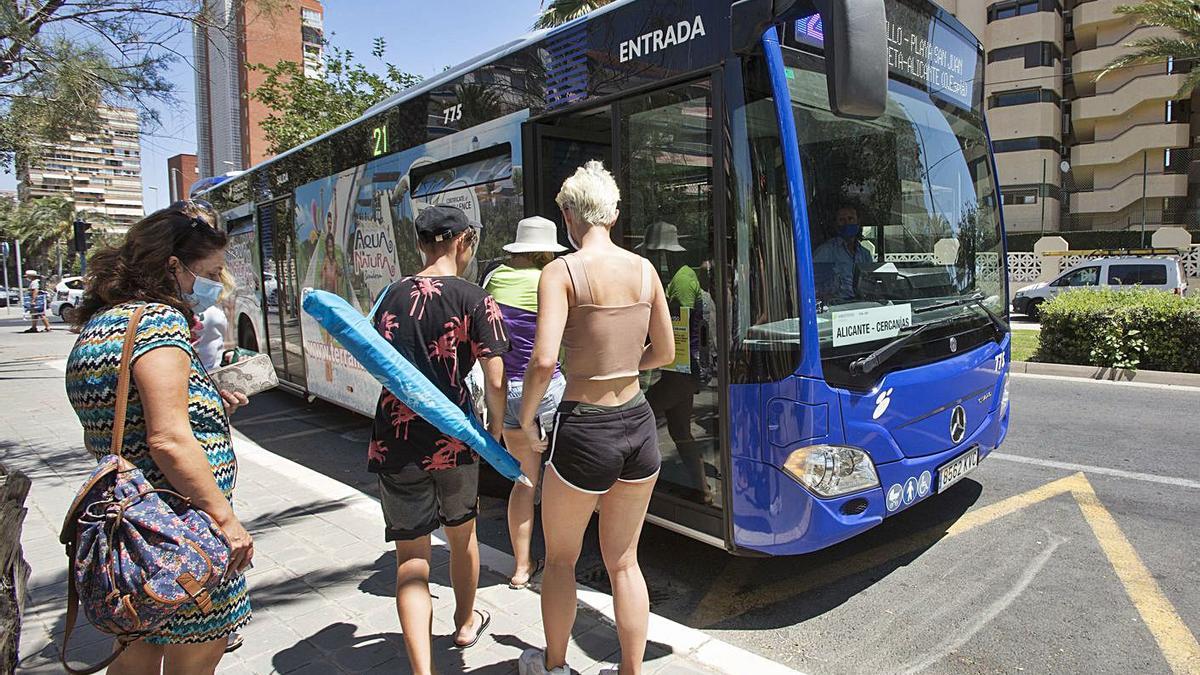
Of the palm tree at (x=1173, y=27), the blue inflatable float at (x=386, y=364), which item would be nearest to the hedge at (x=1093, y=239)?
the palm tree at (x=1173, y=27)

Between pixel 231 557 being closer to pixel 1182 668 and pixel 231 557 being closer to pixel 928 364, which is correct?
pixel 928 364

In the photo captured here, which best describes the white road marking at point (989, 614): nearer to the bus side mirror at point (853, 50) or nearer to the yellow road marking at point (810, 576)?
the yellow road marking at point (810, 576)

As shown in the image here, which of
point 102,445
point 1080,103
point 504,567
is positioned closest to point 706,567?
point 504,567

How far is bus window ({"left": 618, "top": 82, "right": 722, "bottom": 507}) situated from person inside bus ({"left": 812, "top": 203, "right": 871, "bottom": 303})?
502mm

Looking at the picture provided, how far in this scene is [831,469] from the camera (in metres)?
3.33

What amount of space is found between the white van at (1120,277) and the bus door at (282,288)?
17.1 metres

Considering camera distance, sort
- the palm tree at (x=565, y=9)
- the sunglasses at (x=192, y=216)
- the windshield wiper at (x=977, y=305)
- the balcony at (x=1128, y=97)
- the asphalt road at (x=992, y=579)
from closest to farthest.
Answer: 1. the sunglasses at (x=192, y=216)
2. the asphalt road at (x=992, y=579)
3. the windshield wiper at (x=977, y=305)
4. the palm tree at (x=565, y=9)
5. the balcony at (x=1128, y=97)

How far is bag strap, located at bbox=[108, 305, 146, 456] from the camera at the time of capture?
1.98m

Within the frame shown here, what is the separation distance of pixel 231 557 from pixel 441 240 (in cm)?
137

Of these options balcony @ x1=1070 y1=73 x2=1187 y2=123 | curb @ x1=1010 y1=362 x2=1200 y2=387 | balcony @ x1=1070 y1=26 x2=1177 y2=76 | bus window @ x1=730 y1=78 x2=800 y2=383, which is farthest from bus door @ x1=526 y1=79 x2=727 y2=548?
balcony @ x1=1070 y1=26 x2=1177 y2=76

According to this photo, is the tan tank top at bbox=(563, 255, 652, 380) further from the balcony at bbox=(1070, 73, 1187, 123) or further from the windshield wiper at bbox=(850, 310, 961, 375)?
the balcony at bbox=(1070, 73, 1187, 123)

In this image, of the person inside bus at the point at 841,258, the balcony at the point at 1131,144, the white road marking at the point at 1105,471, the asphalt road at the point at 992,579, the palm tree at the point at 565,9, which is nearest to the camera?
the asphalt road at the point at 992,579

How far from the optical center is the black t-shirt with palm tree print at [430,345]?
9.17 feet

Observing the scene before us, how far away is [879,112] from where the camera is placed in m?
2.99
